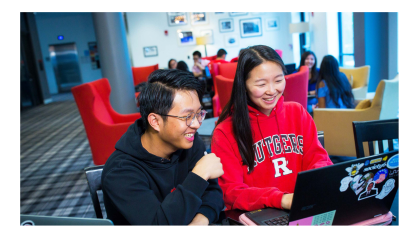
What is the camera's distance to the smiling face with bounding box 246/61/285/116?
4.22ft

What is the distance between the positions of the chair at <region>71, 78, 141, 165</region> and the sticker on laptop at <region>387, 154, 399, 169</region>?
289 cm

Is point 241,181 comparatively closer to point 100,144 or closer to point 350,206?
point 350,206

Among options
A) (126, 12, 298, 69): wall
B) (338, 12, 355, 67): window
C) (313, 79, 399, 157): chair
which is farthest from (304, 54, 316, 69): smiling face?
(126, 12, 298, 69): wall

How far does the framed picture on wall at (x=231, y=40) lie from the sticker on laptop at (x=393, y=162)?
33.5 ft

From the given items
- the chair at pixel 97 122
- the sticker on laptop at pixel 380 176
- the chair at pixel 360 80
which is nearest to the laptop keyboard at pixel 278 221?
the sticker on laptop at pixel 380 176

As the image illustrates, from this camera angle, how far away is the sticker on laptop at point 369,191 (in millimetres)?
858

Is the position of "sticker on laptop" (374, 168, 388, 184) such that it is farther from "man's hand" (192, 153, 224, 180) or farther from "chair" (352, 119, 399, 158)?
"chair" (352, 119, 399, 158)

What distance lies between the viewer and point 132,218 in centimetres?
103

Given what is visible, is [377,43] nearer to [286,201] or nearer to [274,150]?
[274,150]

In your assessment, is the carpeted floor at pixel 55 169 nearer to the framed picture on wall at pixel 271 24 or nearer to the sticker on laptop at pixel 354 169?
the sticker on laptop at pixel 354 169

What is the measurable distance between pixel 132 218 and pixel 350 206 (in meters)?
0.68

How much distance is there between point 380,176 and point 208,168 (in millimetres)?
549
